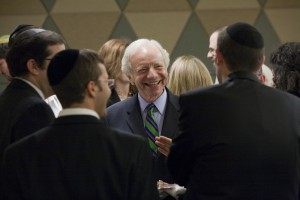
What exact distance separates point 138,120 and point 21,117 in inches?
35.3

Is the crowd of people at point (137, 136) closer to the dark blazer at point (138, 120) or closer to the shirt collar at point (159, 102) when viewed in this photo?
the dark blazer at point (138, 120)

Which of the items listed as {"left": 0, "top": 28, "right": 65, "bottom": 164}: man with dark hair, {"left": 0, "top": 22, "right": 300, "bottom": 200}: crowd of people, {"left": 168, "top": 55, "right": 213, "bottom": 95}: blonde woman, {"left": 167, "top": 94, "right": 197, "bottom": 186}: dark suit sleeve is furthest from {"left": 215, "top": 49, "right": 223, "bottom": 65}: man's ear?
{"left": 168, "top": 55, "right": 213, "bottom": 95}: blonde woman

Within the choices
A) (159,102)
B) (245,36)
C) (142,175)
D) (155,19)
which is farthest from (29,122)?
(155,19)

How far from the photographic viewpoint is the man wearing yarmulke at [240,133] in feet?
7.70

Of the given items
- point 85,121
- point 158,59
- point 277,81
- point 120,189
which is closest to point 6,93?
point 85,121

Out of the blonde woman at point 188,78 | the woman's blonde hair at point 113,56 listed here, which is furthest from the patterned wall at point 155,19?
the blonde woman at point 188,78

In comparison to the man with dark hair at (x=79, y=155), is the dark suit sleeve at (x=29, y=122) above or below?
above

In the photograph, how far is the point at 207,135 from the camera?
236 cm

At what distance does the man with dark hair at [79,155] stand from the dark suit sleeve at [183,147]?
1.01 ft

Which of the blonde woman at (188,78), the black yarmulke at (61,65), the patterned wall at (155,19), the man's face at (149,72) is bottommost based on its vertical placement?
the black yarmulke at (61,65)

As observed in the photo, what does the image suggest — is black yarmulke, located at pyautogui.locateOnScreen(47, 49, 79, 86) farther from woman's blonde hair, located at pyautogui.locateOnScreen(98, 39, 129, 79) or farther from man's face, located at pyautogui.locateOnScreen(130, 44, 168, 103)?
woman's blonde hair, located at pyautogui.locateOnScreen(98, 39, 129, 79)

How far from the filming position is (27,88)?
99.1 inches

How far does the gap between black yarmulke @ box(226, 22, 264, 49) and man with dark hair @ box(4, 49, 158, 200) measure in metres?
0.56

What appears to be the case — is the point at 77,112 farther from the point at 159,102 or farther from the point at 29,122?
the point at 159,102
